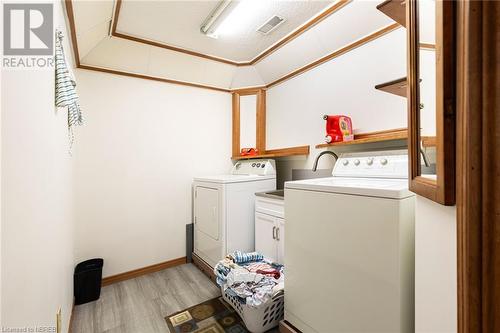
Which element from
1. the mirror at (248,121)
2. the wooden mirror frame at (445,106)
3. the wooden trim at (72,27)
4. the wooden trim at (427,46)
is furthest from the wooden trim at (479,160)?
the mirror at (248,121)

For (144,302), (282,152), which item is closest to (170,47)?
(282,152)

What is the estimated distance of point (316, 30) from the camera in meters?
2.16

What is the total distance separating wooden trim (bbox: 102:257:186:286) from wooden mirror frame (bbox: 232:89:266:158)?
152cm

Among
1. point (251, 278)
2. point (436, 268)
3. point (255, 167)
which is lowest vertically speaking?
point (251, 278)

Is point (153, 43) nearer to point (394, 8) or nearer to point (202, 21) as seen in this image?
point (202, 21)

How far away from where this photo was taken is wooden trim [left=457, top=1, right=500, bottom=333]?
0.47 metres

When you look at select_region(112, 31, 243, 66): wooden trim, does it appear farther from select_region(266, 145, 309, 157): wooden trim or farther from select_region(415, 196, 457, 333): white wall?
select_region(415, 196, 457, 333): white wall

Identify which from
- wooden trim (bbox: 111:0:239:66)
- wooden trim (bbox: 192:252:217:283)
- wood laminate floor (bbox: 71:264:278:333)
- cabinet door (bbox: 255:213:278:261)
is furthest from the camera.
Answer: wooden trim (bbox: 192:252:217:283)

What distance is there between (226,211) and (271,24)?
6.04 feet

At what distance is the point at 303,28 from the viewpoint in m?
2.20

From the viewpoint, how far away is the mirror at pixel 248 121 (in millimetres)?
3178

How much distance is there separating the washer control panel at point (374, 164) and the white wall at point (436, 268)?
840mm

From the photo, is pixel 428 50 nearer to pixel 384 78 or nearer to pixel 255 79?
pixel 384 78

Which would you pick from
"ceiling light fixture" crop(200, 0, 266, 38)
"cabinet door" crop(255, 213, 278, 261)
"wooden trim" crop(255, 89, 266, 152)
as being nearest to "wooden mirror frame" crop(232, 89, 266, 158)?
"wooden trim" crop(255, 89, 266, 152)
